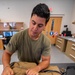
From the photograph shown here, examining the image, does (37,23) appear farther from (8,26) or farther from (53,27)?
(53,27)

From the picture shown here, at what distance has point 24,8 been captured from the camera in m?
4.89

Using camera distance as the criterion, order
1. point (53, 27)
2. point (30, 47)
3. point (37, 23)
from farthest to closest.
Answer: point (53, 27) → point (30, 47) → point (37, 23)

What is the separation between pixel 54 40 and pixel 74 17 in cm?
185

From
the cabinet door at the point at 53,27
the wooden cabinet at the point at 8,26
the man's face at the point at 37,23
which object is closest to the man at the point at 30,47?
the man's face at the point at 37,23

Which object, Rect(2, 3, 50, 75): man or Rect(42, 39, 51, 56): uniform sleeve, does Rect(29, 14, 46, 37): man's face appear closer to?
Rect(2, 3, 50, 75): man

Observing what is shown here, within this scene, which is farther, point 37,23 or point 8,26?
point 8,26

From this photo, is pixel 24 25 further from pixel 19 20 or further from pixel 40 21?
pixel 40 21

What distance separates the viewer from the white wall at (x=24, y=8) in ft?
15.7

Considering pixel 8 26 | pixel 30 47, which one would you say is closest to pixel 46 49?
pixel 30 47

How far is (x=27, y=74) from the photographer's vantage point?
59cm

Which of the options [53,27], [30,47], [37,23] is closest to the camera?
[37,23]

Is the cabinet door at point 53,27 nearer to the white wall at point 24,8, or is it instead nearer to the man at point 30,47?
the white wall at point 24,8

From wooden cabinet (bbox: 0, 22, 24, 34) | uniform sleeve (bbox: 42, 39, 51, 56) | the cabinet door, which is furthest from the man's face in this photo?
the cabinet door

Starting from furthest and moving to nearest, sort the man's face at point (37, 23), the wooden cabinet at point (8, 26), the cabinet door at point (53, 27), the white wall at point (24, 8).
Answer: the cabinet door at point (53, 27) < the wooden cabinet at point (8, 26) < the white wall at point (24, 8) < the man's face at point (37, 23)
